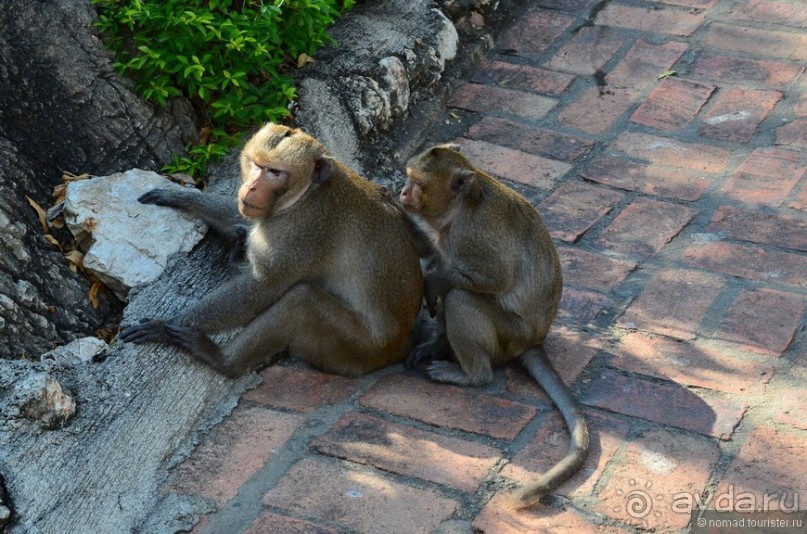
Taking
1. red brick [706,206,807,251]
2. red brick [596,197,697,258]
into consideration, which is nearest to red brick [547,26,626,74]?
red brick [596,197,697,258]

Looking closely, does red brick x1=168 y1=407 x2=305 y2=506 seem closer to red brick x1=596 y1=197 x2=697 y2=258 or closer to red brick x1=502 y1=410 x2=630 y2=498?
red brick x1=502 y1=410 x2=630 y2=498

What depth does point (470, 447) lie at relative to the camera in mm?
3691

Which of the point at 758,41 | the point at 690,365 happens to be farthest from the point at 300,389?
the point at 758,41

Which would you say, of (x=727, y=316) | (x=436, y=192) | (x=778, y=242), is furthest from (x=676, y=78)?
(x=436, y=192)

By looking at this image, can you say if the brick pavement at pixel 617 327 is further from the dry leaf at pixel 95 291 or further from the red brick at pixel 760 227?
the dry leaf at pixel 95 291

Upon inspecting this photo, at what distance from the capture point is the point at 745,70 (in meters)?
5.78

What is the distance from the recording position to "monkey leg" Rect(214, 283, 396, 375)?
400cm

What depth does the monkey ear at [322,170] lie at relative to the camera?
3980mm

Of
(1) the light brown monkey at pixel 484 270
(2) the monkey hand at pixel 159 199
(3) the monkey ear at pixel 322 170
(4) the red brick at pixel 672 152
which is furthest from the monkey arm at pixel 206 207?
(4) the red brick at pixel 672 152

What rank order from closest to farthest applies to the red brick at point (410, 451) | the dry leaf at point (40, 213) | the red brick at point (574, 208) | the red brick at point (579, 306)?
the red brick at point (410, 451) < the dry leaf at point (40, 213) < the red brick at point (579, 306) < the red brick at point (574, 208)

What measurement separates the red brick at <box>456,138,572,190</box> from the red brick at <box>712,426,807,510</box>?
6.01ft

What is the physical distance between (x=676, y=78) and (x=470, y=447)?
284 centimetres

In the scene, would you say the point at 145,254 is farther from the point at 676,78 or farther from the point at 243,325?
the point at 676,78

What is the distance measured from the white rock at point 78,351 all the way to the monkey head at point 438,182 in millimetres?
1200
